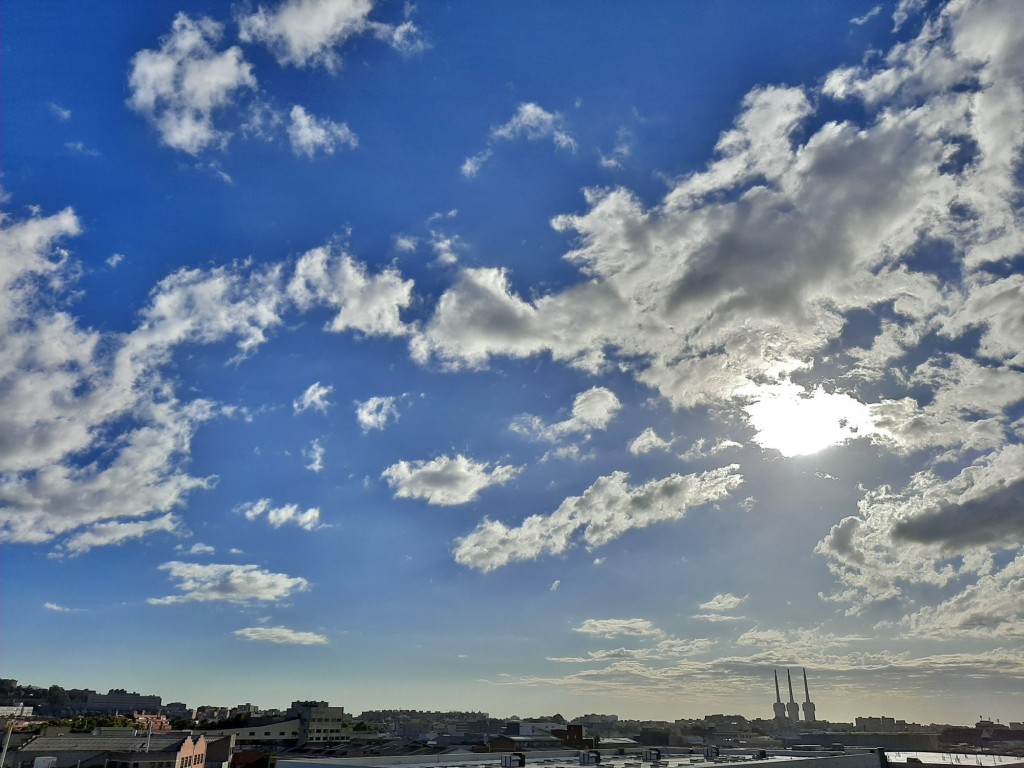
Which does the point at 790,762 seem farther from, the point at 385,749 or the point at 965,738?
the point at 965,738

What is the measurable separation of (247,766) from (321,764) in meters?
114

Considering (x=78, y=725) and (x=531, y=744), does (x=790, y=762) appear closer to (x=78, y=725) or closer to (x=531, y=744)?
(x=531, y=744)

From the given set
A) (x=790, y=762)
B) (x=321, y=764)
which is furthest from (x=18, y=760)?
(x=790, y=762)

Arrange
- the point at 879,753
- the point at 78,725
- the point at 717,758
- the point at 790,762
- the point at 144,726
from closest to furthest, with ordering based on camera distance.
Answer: the point at 790,762 < the point at 717,758 < the point at 879,753 < the point at 78,725 < the point at 144,726

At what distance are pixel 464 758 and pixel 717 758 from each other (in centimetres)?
3081

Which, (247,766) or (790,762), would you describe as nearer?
(790,762)

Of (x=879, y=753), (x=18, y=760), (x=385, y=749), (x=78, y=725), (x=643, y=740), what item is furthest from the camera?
(x=643, y=740)

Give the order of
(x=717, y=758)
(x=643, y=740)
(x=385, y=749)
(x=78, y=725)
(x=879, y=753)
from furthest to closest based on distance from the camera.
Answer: (x=643, y=740), (x=78, y=725), (x=385, y=749), (x=879, y=753), (x=717, y=758)

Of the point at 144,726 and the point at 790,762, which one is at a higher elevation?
the point at 790,762

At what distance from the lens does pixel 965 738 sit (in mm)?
191625

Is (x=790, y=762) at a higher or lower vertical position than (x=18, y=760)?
higher

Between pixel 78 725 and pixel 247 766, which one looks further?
pixel 78 725

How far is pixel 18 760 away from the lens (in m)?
99.2

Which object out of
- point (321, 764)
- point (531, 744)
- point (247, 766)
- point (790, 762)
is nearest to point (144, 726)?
point (247, 766)
